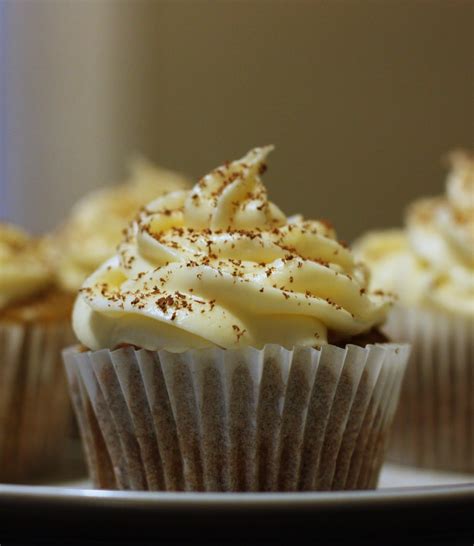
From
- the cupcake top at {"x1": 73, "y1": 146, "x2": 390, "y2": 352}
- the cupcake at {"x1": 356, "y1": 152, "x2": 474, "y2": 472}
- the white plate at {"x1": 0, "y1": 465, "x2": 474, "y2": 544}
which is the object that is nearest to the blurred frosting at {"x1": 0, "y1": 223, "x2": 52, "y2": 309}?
the cupcake top at {"x1": 73, "y1": 146, "x2": 390, "y2": 352}

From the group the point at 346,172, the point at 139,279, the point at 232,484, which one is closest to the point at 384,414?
the point at 232,484

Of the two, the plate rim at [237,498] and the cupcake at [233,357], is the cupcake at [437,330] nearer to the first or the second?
the cupcake at [233,357]

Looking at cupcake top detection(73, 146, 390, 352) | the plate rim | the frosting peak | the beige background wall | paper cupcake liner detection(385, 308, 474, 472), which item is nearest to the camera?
the plate rim

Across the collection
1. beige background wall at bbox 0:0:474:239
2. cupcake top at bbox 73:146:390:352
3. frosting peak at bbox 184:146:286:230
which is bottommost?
cupcake top at bbox 73:146:390:352

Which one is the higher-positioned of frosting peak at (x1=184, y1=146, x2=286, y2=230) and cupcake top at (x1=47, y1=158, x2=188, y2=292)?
cupcake top at (x1=47, y1=158, x2=188, y2=292)

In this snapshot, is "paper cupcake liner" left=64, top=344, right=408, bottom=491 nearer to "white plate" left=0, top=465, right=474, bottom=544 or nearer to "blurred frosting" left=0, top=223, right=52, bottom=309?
"white plate" left=0, top=465, right=474, bottom=544

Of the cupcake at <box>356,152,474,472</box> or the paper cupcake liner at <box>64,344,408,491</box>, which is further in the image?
the cupcake at <box>356,152,474,472</box>

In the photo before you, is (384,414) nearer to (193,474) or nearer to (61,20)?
(193,474)
